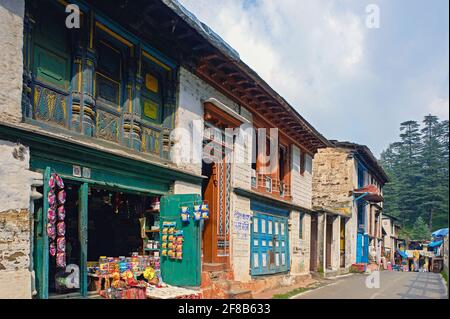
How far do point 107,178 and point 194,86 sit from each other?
3862 millimetres

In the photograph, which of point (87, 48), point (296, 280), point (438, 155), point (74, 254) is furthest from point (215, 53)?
point (296, 280)

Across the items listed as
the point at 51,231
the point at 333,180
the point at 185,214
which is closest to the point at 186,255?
Result: the point at 185,214

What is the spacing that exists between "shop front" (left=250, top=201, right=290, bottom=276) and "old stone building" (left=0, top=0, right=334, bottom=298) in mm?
67

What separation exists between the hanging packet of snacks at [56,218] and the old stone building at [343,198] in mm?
16713

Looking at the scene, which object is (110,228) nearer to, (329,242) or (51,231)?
(51,231)

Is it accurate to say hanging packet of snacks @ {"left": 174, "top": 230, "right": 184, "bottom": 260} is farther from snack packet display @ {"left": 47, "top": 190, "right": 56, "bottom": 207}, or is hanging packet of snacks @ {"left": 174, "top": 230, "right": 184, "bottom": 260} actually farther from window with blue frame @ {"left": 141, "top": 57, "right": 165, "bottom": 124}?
snack packet display @ {"left": 47, "top": 190, "right": 56, "bottom": 207}

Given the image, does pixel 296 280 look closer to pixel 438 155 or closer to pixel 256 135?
pixel 256 135

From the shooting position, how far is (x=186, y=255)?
33.6 feet

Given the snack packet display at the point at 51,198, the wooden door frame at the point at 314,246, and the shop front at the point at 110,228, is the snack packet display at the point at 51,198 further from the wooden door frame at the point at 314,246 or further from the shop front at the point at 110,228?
the wooden door frame at the point at 314,246

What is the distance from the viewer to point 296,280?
18.1m

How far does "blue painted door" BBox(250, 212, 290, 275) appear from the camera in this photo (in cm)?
1475

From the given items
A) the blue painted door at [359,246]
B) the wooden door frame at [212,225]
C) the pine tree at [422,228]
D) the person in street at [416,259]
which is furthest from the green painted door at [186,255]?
the person in street at [416,259]

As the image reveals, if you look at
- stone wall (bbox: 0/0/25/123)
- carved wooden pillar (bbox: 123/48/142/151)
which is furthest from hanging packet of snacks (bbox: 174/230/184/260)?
stone wall (bbox: 0/0/25/123)

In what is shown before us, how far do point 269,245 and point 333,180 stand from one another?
12520 mm
